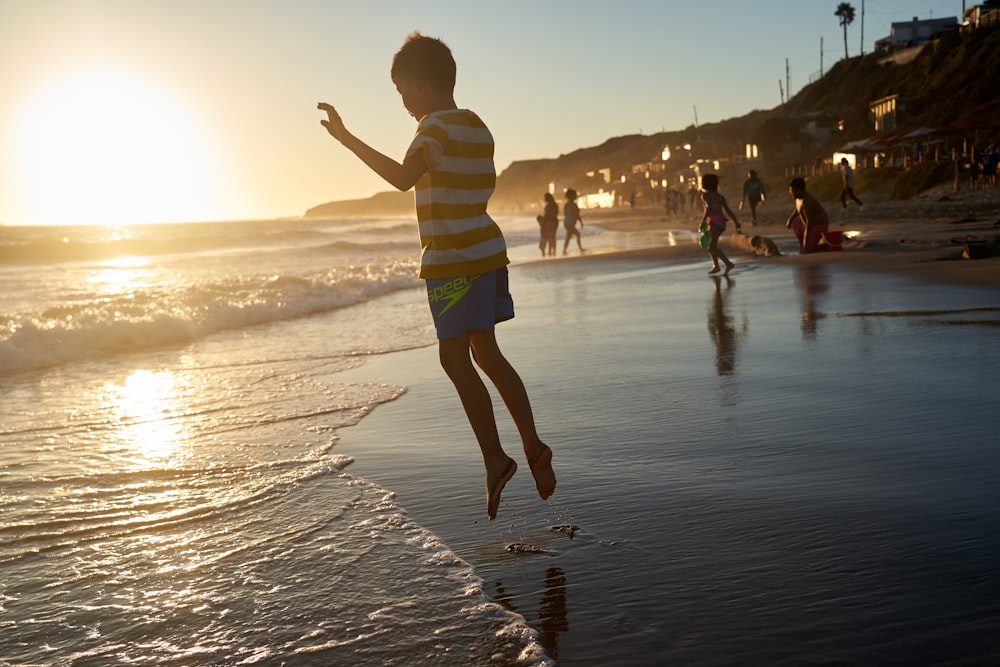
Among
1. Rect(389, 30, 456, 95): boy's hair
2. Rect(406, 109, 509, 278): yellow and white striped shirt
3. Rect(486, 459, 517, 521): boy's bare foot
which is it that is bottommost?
Rect(486, 459, 517, 521): boy's bare foot

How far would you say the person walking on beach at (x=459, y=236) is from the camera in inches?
135

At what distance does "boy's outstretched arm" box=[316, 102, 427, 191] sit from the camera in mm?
3244

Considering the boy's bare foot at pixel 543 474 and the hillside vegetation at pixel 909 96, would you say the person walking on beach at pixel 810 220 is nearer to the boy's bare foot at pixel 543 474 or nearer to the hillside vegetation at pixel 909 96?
the boy's bare foot at pixel 543 474

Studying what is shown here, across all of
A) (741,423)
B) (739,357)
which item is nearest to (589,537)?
(741,423)

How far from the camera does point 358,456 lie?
4.71 meters

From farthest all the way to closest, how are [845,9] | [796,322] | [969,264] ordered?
1. [845,9]
2. [969,264]
3. [796,322]

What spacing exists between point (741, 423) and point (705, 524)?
5.39 ft

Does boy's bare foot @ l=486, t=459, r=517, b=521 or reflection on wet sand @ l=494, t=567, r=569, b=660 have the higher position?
boy's bare foot @ l=486, t=459, r=517, b=521

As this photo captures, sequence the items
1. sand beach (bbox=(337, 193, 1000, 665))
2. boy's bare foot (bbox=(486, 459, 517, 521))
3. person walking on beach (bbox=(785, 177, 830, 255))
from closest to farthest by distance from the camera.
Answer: sand beach (bbox=(337, 193, 1000, 665)) < boy's bare foot (bbox=(486, 459, 517, 521)) < person walking on beach (bbox=(785, 177, 830, 255))

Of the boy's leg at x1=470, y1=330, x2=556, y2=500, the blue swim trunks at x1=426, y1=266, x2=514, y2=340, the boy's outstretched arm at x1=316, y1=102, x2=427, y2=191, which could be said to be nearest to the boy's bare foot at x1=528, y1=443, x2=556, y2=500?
the boy's leg at x1=470, y1=330, x2=556, y2=500

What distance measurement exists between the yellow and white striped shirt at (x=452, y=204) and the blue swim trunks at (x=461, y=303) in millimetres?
35

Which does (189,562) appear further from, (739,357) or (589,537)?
(739,357)

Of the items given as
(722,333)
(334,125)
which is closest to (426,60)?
(334,125)

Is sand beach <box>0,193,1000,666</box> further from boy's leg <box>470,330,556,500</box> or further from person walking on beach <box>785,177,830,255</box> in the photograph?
person walking on beach <box>785,177,830,255</box>
